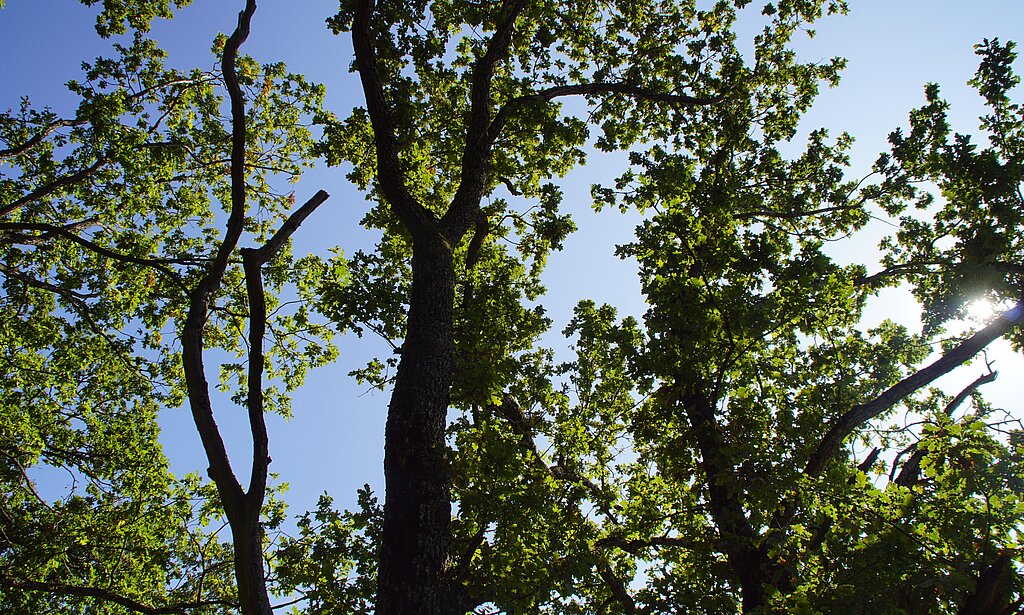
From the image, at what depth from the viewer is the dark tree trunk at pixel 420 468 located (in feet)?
15.9

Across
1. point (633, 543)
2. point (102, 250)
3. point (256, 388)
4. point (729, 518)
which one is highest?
point (102, 250)

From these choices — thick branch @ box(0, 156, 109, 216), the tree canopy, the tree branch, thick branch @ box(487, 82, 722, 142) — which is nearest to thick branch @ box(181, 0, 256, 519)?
the tree canopy

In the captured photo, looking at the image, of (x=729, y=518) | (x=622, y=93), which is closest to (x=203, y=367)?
(x=729, y=518)

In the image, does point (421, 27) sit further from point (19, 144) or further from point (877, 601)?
point (877, 601)

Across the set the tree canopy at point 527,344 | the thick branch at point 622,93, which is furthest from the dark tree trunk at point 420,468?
the thick branch at point 622,93

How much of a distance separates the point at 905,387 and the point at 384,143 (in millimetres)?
7517

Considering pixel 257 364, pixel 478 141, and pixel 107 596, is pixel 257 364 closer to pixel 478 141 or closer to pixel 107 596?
pixel 107 596

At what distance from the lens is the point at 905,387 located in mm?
6949

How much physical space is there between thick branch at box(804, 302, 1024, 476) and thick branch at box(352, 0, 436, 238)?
555 centimetres

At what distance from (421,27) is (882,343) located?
9231 mm

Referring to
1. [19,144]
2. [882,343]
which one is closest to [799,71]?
[882,343]

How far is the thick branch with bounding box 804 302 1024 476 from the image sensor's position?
659cm

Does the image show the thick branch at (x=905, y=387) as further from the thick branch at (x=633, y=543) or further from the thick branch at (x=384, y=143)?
the thick branch at (x=384, y=143)

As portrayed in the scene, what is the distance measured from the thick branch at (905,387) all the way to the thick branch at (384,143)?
555 centimetres
